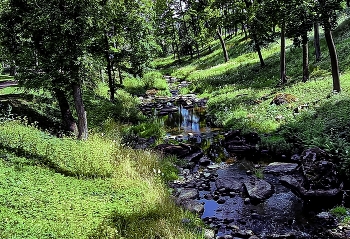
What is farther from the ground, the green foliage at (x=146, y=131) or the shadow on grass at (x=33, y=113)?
the shadow on grass at (x=33, y=113)

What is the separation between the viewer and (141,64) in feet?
108

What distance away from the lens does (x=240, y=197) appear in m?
12.3

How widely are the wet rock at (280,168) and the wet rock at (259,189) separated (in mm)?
1475

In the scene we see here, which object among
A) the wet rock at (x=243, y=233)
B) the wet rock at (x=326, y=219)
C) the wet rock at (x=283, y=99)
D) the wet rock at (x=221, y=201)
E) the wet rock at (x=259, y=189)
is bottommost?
the wet rock at (x=326, y=219)

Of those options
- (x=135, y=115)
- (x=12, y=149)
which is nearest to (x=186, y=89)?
(x=135, y=115)

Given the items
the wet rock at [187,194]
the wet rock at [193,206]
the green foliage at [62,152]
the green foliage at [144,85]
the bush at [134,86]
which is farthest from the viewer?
the green foliage at [144,85]

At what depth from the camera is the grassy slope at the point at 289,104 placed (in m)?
16.1

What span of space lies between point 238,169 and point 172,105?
59.0 feet

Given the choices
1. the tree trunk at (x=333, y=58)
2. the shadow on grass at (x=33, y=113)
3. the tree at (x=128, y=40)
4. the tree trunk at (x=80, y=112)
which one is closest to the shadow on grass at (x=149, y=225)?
the tree trunk at (x=80, y=112)

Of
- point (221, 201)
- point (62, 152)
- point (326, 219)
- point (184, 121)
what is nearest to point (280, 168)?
point (221, 201)

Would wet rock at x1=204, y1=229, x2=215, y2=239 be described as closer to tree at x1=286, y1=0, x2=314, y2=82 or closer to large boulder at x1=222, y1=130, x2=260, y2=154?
large boulder at x1=222, y1=130, x2=260, y2=154

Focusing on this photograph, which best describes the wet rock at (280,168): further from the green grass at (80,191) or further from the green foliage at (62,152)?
the green foliage at (62,152)

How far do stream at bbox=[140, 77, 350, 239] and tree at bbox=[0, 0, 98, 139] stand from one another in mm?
5945

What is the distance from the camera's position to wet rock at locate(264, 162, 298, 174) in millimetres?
14315
